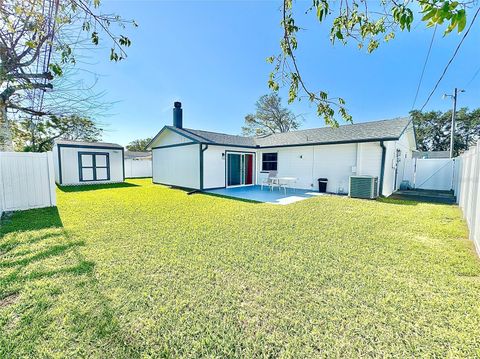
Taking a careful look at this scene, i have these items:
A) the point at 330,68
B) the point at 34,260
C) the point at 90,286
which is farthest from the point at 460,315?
the point at 330,68

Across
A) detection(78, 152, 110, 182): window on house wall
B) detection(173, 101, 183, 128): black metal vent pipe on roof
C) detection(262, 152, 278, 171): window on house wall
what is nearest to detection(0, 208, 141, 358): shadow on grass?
detection(173, 101, 183, 128): black metal vent pipe on roof

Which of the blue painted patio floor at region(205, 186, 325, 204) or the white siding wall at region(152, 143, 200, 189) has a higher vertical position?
the white siding wall at region(152, 143, 200, 189)

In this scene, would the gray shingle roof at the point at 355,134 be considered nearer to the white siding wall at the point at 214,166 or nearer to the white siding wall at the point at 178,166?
the white siding wall at the point at 214,166

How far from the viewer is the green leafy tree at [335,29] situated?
213cm

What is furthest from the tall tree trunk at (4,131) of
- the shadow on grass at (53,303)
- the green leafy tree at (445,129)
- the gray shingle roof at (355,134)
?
the green leafy tree at (445,129)

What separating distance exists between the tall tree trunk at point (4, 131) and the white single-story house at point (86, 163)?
8.41 m

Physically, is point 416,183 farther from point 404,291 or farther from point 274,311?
point 274,311

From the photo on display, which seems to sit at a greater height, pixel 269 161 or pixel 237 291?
pixel 269 161

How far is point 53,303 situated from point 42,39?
343 cm

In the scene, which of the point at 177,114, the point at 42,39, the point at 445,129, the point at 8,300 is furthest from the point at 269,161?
the point at 445,129

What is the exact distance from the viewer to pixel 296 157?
41.0 feet

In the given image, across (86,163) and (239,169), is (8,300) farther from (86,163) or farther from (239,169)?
(86,163)

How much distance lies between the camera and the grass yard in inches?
76.2

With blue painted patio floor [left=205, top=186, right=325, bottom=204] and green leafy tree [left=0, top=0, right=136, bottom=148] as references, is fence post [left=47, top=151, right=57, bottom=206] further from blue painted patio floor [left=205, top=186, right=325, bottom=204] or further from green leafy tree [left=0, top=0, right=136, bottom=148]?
blue painted patio floor [left=205, top=186, right=325, bottom=204]
